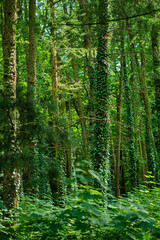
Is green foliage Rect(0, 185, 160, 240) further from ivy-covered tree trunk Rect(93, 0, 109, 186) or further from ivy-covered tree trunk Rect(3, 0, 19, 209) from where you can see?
ivy-covered tree trunk Rect(93, 0, 109, 186)

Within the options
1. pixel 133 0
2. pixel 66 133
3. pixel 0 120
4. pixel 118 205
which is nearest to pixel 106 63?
pixel 133 0

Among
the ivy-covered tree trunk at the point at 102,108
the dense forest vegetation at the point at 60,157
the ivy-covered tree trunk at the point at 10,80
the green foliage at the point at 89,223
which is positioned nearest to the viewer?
the green foliage at the point at 89,223

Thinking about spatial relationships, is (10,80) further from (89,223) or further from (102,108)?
(102,108)

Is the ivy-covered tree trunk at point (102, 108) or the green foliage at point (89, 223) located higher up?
the ivy-covered tree trunk at point (102, 108)

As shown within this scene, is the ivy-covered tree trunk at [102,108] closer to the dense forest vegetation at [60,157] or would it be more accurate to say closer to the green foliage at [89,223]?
the dense forest vegetation at [60,157]

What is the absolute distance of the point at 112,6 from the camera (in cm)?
1059

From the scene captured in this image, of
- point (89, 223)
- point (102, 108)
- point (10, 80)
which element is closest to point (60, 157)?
point (102, 108)

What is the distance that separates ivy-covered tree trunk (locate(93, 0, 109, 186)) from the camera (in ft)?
33.0

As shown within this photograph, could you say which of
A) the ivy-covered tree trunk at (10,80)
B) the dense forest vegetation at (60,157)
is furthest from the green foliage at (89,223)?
the ivy-covered tree trunk at (10,80)

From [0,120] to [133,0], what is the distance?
4.71 metres

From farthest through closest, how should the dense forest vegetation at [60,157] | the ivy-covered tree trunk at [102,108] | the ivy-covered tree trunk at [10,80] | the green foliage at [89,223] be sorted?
the ivy-covered tree trunk at [102,108]
the ivy-covered tree trunk at [10,80]
the dense forest vegetation at [60,157]
the green foliage at [89,223]

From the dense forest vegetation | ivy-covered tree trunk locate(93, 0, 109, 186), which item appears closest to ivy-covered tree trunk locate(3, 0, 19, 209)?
the dense forest vegetation

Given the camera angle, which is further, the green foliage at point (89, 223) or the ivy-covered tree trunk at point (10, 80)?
the ivy-covered tree trunk at point (10, 80)

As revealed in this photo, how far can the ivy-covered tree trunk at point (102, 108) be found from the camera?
1005 cm
